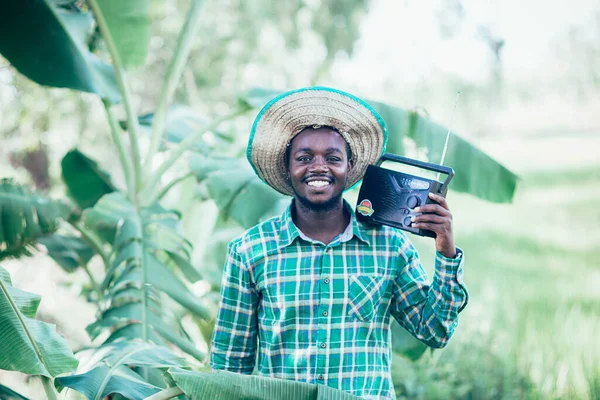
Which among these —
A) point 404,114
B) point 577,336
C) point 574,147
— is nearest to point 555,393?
point 577,336

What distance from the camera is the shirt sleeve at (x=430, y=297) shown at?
162 centimetres

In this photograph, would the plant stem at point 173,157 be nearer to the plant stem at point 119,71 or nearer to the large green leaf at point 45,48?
the plant stem at point 119,71

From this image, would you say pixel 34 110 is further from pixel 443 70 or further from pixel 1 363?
pixel 1 363

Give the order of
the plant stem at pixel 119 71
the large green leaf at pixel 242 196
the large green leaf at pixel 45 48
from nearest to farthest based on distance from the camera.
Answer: the large green leaf at pixel 242 196 < the large green leaf at pixel 45 48 < the plant stem at pixel 119 71

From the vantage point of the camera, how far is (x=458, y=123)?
10.6m

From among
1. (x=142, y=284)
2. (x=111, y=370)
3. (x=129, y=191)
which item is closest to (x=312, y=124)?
(x=111, y=370)

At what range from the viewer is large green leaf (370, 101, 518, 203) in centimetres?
294

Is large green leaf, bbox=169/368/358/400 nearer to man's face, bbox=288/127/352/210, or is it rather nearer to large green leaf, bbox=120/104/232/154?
man's face, bbox=288/127/352/210

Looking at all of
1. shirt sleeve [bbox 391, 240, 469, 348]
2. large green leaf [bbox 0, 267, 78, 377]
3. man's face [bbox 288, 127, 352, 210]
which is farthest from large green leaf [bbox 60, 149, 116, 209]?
shirt sleeve [bbox 391, 240, 469, 348]

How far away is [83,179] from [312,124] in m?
2.35

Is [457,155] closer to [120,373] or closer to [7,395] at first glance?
[120,373]

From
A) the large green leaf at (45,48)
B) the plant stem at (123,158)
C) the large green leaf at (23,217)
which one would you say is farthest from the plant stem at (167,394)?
the large green leaf at (45,48)

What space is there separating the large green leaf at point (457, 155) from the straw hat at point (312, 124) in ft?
3.23

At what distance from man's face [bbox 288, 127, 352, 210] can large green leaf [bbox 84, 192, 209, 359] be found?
3.63 ft
